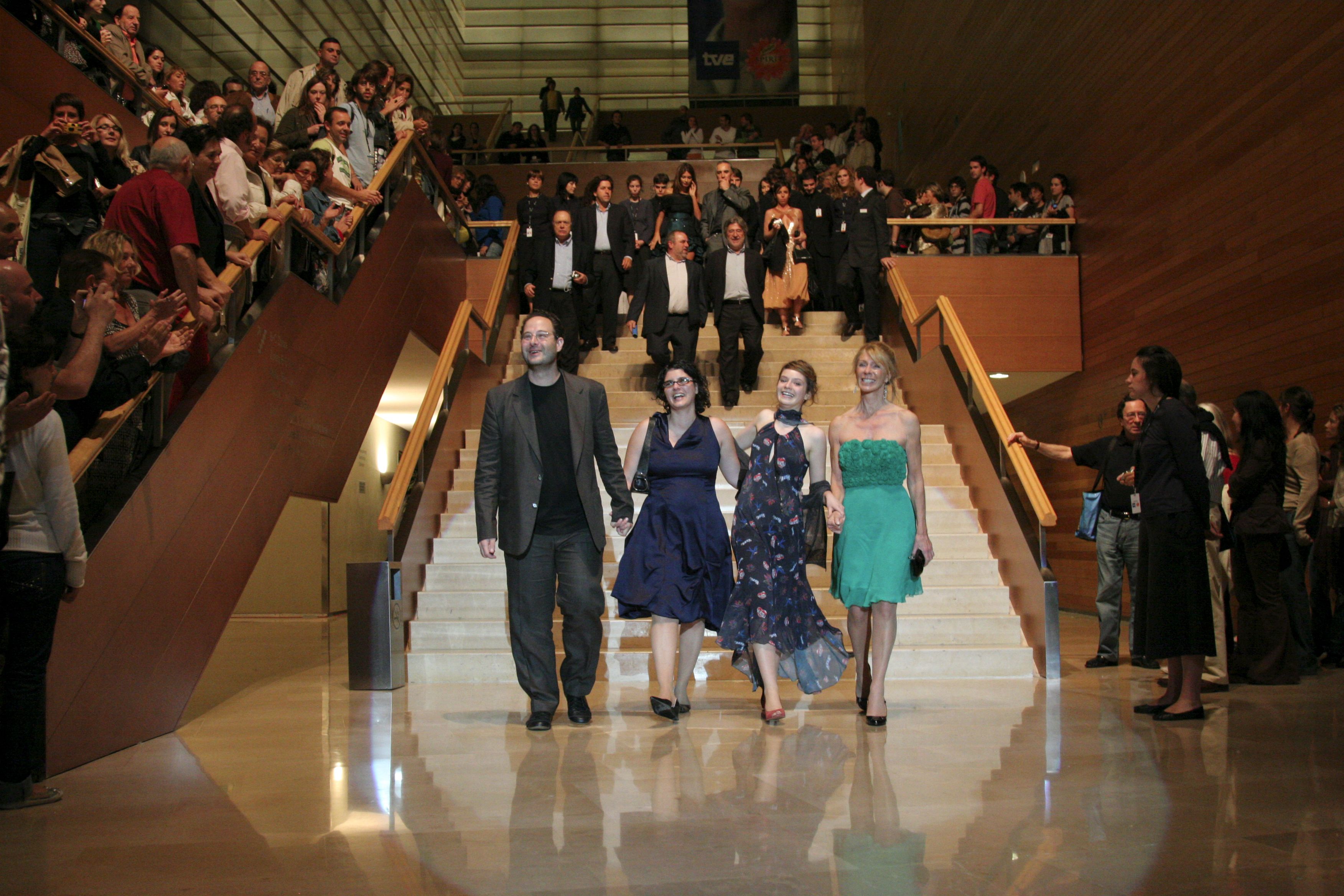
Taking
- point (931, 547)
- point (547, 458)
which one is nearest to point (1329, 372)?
point (931, 547)

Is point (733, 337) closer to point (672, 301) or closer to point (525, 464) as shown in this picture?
point (672, 301)

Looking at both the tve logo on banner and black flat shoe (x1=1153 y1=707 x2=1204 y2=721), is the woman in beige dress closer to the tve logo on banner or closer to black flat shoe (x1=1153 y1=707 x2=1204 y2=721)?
black flat shoe (x1=1153 y1=707 x2=1204 y2=721)

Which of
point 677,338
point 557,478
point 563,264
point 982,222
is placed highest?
point 982,222

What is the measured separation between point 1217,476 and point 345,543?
438 inches

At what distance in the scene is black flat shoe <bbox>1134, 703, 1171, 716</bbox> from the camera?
15.4 feet

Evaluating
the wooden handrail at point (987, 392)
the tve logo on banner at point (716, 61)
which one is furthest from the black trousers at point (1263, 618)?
the tve logo on banner at point (716, 61)

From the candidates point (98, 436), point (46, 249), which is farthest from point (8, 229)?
point (46, 249)

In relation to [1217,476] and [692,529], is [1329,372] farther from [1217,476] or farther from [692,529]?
[692,529]

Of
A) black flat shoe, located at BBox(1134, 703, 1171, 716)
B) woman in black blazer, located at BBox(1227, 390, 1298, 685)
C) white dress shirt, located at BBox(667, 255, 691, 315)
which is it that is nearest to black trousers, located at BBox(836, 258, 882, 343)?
white dress shirt, located at BBox(667, 255, 691, 315)

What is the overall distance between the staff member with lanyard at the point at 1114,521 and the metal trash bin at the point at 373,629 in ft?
11.5

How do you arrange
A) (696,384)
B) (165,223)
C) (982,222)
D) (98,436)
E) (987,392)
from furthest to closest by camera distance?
(982,222) < (987,392) < (696,384) < (165,223) < (98,436)

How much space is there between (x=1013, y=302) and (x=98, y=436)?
9027mm

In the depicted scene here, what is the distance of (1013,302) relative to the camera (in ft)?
36.0

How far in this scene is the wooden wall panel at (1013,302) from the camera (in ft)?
35.7
